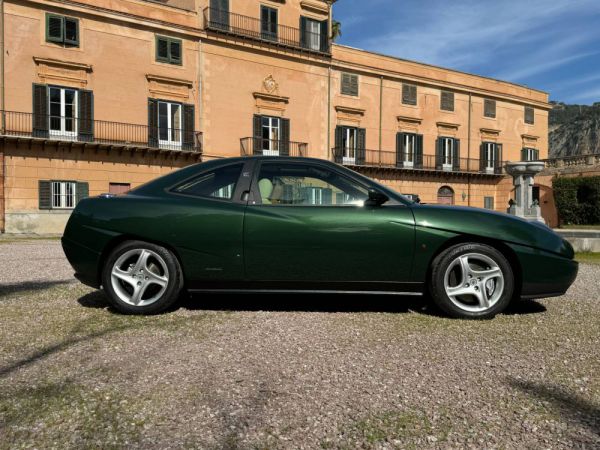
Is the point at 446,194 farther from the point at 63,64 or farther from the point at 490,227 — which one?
the point at 490,227

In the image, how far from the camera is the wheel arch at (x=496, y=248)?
139 inches

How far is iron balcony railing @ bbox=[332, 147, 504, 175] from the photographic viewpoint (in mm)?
26672

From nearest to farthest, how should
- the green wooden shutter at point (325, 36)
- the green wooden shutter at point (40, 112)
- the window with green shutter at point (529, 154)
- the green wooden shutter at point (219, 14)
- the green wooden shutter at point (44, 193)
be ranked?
the green wooden shutter at point (40, 112) < the green wooden shutter at point (44, 193) < the green wooden shutter at point (219, 14) < the green wooden shutter at point (325, 36) < the window with green shutter at point (529, 154)

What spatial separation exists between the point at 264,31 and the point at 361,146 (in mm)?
8778

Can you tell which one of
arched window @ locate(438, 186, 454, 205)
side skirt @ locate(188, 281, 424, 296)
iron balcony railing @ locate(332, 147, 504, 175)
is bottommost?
side skirt @ locate(188, 281, 424, 296)

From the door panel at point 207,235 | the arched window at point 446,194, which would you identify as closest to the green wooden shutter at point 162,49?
the arched window at point 446,194

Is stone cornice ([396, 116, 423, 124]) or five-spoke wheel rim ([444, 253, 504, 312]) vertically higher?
stone cornice ([396, 116, 423, 124])

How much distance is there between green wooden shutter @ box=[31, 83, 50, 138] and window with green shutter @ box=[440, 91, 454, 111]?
23.8 metres

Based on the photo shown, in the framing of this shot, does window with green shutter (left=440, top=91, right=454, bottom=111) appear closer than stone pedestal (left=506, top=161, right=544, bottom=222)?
No

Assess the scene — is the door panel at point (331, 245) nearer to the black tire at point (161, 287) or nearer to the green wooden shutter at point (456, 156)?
the black tire at point (161, 287)

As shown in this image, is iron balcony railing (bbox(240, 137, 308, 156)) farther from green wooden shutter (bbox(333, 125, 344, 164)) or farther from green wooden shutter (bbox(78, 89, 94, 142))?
green wooden shutter (bbox(78, 89, 94, 142))

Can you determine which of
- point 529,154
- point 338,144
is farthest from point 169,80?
point 529,154

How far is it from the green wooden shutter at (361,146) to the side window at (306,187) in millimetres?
23542

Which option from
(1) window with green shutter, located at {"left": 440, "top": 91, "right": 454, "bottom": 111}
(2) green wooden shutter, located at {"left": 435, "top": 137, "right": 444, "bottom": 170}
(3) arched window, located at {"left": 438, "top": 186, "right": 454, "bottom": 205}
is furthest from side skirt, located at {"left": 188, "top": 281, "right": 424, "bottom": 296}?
(1) window with green shutter, located at {"left": 440, "top": 91, "right": 454, "bottom": 111}
